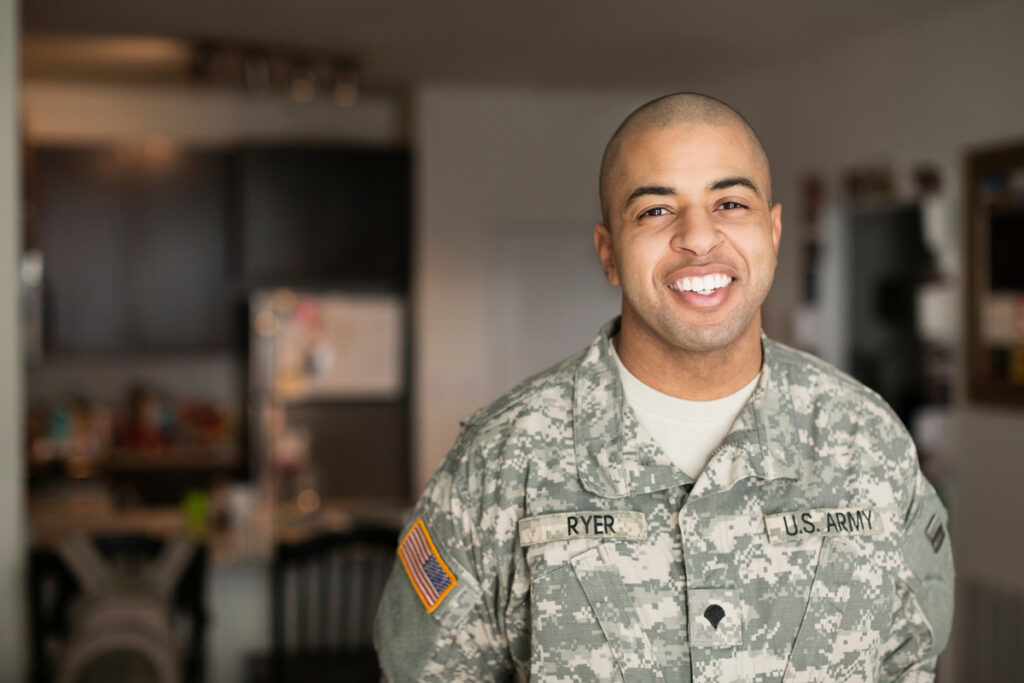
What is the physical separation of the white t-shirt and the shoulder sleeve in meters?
0.27

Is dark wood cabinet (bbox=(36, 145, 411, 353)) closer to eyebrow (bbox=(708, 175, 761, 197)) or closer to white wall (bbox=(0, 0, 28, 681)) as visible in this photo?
white wall (bbox=(0, 0, 28, 681))

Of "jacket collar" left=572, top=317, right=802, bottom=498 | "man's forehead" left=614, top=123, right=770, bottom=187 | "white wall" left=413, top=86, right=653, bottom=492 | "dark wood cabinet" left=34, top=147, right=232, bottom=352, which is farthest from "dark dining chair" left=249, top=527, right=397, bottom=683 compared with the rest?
"dark wood cabinet" left=34, top=147, right=232, bottom=352

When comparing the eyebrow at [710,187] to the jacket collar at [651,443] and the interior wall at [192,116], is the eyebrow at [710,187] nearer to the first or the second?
the jacket collar at [651,443]

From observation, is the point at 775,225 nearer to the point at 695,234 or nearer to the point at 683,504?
the point at 695,234

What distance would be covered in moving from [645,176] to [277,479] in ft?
11.0

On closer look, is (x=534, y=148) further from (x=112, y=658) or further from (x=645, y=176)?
(x=645, y=176)

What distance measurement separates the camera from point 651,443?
1.31 m

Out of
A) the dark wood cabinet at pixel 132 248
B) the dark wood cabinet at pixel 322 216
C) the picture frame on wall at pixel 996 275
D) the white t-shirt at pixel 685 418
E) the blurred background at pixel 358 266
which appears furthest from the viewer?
the dark wood cabinet at pixel 322 216

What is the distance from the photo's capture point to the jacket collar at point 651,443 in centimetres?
127

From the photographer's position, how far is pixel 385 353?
498 cm

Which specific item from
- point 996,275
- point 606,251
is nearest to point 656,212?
point 606,251

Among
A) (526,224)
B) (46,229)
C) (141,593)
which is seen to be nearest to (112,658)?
(141,593)

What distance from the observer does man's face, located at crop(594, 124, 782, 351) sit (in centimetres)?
123

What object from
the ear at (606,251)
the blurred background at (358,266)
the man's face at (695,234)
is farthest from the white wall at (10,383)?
the man's face at (695,234)
